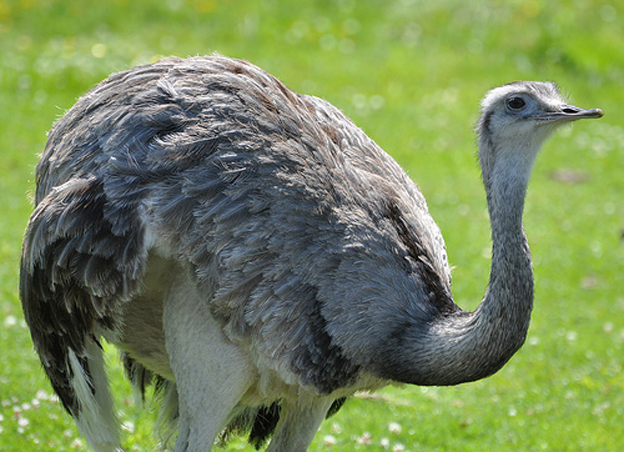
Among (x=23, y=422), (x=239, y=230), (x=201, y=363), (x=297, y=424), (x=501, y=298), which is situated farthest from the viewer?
(x=23, y=422)

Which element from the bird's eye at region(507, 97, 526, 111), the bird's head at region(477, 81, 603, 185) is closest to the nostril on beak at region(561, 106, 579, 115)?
the bird's head at region(477, 81, 603, 185)

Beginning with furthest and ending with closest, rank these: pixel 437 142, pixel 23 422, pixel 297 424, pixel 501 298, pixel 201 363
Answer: pixel 437 142 → pixel 23 422 → pixel 297 424 → pixel 201 363 → pixel 501 298

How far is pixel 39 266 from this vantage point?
4191 mm

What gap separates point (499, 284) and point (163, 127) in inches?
61.7

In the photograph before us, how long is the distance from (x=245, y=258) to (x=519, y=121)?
1232 mm

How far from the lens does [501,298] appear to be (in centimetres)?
381

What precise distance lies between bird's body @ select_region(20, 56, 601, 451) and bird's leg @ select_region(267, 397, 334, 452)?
24cm

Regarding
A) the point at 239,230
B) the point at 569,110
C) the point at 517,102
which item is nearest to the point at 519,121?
the point at 517,102

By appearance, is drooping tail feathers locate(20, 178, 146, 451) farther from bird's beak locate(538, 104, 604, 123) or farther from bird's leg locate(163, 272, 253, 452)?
bird's beak locate(538, 104, 604, 123)

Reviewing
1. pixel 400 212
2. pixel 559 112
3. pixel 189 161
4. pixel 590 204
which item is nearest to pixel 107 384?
pixel 189 161

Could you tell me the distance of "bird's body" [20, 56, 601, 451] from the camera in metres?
3.90

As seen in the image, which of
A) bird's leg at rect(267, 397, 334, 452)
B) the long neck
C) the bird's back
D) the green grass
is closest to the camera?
the long neck

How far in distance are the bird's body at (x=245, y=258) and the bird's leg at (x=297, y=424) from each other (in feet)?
0.80

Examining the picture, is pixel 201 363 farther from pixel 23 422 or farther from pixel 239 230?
pixel 23 422
